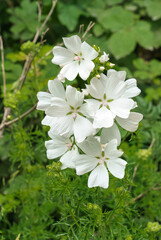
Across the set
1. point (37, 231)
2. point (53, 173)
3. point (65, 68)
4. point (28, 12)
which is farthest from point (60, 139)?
point (28, 12)

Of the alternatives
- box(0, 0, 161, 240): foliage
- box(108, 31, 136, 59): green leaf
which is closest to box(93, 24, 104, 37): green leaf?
box(0, 0, 161, 240): foliage

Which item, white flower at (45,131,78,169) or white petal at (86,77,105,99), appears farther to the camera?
white flower at (45,131,78,169)

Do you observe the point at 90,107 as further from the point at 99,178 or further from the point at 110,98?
the point at 99,178

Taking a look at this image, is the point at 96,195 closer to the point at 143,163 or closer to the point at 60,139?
the point at 60,139

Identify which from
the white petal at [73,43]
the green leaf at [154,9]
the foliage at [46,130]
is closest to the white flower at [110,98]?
the white petal at [73,43]

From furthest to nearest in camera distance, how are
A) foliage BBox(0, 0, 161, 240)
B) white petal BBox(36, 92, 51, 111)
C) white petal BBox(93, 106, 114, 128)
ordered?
foliage BBox(0, 0, 161, 240) → white petal BBox(36, 92, 51, 111) → white petal BBox(93, 106, 114, 128)

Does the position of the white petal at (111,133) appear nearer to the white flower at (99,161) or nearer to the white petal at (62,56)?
the white flower at (99,161)

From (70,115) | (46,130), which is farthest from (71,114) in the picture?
(46,130)

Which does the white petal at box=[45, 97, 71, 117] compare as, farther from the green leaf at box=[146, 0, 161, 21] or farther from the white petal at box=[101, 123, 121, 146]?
the green leaf at box=[146, 0, 161, 21]
